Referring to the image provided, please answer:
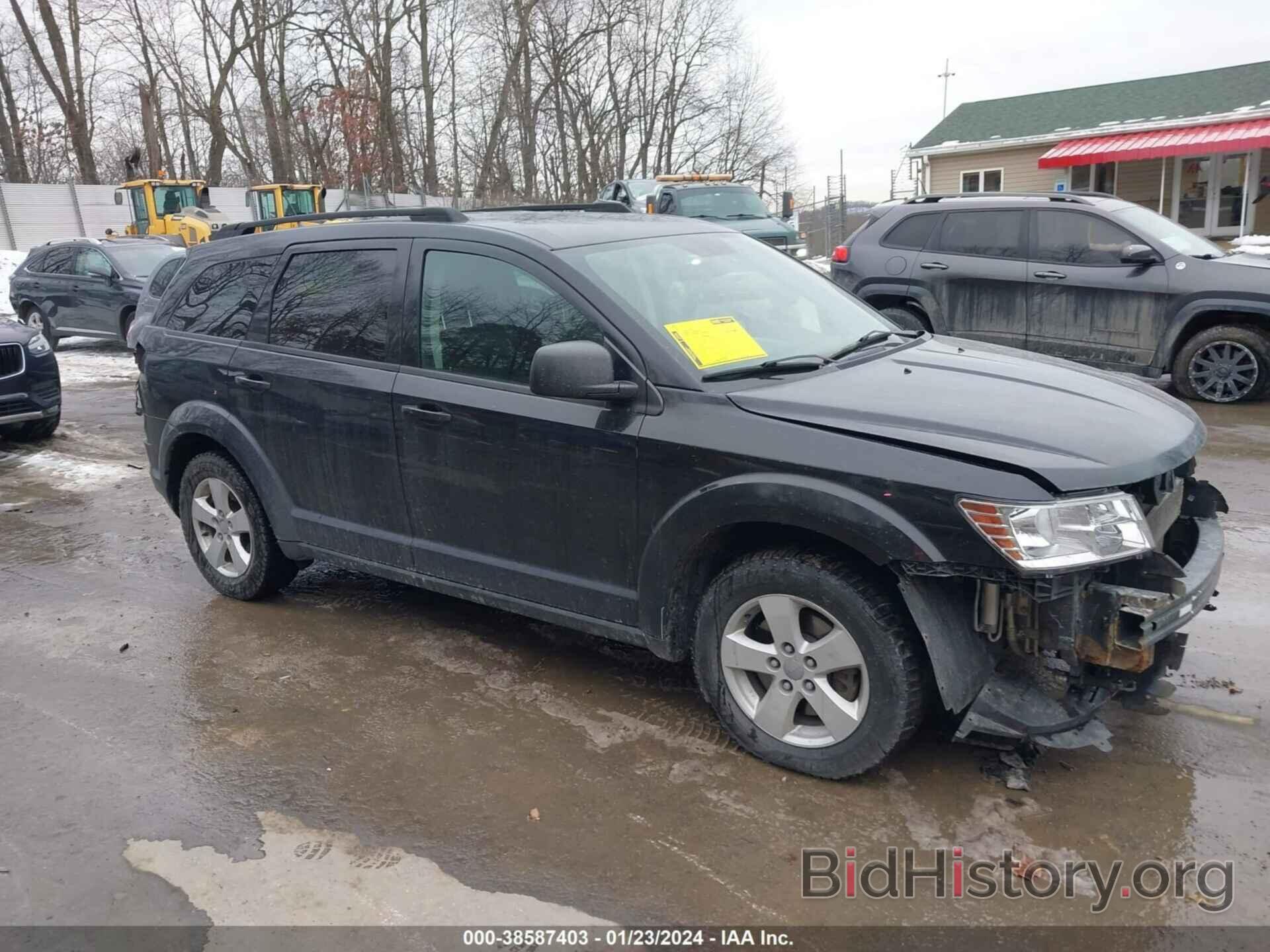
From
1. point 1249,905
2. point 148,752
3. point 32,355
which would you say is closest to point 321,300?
point 148,752

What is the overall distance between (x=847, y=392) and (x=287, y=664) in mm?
2721

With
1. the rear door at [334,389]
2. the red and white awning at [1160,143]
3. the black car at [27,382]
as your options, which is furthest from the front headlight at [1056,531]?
the red and white awning at [1160,143]

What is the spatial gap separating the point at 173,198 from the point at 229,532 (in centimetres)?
2390

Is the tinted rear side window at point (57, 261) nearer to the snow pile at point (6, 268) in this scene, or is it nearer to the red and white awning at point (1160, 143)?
the snow pile at point (6, 268)

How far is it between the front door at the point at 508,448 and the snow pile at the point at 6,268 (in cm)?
2077

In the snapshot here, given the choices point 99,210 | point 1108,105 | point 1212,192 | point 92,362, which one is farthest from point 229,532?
point 99,210

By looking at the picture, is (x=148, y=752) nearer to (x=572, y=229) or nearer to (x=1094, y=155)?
(x=572, y=229)

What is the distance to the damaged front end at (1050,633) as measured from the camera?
289cm

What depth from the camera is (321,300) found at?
457cm

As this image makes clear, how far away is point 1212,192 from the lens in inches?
986

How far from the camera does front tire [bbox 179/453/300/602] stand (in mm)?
5016


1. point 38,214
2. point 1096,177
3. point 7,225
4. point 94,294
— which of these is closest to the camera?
point 94,294

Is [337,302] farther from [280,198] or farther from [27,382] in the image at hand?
[280,198]

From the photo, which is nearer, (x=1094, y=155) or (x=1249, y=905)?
(x=1249, y=905)
